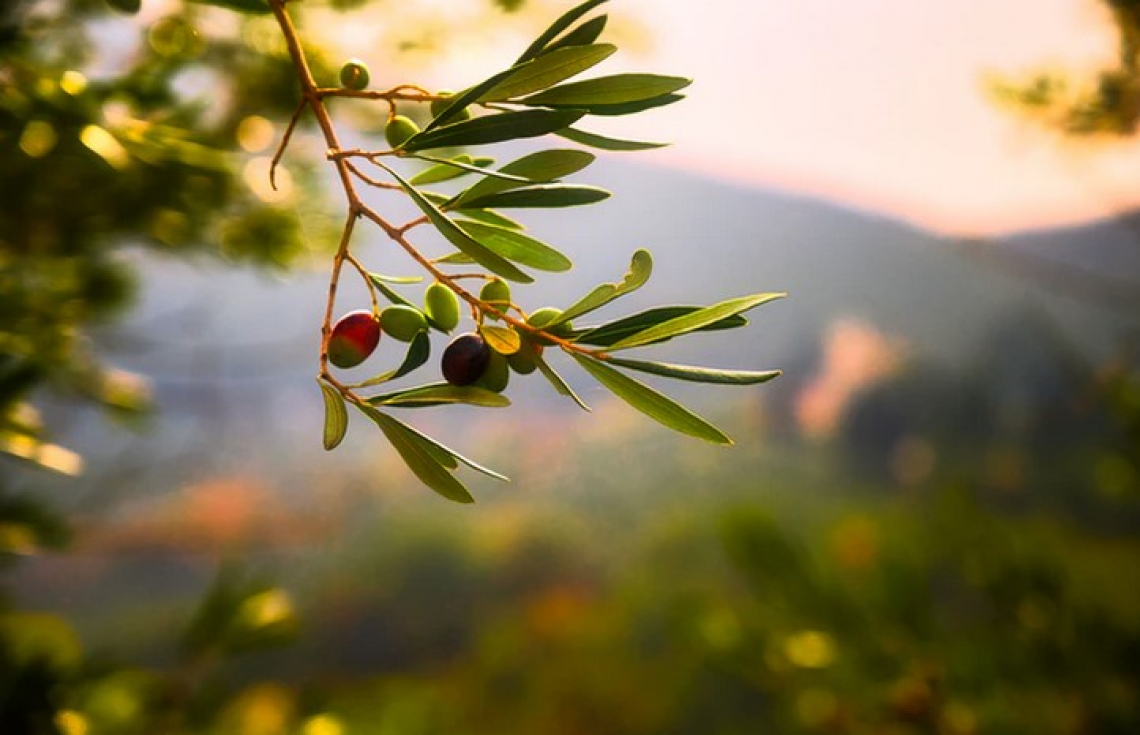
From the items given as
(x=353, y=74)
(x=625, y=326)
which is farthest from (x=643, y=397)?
(x=353, y=74)

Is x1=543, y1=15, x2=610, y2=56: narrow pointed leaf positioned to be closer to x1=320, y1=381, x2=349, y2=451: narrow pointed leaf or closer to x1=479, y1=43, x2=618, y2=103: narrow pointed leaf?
x1=479, y1=43, x2=618, y2=103: narrow pointed leaf

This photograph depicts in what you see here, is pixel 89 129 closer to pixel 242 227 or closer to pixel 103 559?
pixel 242 227

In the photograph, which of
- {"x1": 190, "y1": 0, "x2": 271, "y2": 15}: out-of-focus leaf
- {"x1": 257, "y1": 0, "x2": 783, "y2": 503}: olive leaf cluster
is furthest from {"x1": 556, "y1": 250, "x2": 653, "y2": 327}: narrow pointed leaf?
{"x1": 190, "y1": 0, "x2": 271, "y2": 15}: out-of-focus leaf

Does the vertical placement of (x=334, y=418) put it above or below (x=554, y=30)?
below

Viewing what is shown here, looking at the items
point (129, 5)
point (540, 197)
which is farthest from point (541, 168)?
point (129, 5)

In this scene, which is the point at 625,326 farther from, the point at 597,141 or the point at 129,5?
the point at 129,5

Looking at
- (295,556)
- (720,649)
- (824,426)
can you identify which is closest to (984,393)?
(824,426)
